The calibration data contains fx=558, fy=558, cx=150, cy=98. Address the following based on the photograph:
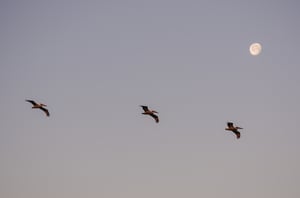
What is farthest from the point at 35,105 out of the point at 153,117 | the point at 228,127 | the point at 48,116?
the point at 228,127

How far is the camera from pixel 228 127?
61062 millimetres

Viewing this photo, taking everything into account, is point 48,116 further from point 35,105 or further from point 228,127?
point 228,127

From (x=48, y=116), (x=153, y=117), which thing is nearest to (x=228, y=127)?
(x=153, y=117)

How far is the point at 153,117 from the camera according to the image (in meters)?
60.5

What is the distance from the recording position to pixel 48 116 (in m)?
57.4

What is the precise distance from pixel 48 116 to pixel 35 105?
2.29m

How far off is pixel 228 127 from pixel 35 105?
2092cm

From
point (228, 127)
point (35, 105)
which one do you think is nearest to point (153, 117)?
point (228, 127)

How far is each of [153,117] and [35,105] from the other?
1262cm

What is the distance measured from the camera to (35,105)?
5862 centimetres

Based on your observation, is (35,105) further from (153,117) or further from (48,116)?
Result: (153,117)

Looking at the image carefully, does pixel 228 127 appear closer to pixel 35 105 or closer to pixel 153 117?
pixel 153 117
